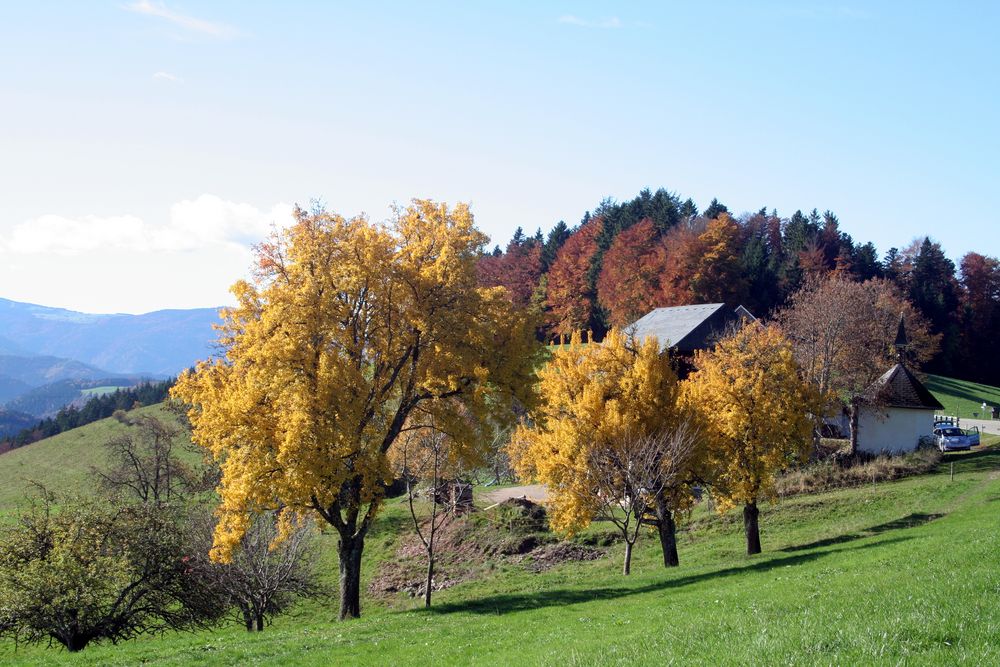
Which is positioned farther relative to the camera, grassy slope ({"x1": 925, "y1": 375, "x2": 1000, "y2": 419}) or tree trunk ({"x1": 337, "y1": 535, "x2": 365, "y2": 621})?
grassy slope ({"x1": 925, "y1": 375, "x2": 1000, "y2": 419})

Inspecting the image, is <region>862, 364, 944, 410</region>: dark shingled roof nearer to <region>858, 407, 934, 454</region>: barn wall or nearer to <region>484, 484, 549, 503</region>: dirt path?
<region>858, 407, 934, 454</region>: barn wall

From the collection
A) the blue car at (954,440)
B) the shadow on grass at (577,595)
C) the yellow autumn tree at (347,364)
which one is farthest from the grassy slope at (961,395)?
the yellow autumn tree at (347,364)

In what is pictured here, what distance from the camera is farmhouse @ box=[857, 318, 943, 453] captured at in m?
51.9

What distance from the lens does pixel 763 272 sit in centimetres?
9494

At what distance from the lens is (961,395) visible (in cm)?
8256

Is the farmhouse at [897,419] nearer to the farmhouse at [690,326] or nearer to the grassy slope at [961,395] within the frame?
the farmhouse at [690,326]

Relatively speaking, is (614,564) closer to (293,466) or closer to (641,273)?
(293,466)

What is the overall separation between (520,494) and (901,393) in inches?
1060

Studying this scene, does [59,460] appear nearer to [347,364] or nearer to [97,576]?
[97,576]

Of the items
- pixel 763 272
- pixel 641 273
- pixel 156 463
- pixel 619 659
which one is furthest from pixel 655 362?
pixel 763 272

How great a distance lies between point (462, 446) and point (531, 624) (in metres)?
6.95

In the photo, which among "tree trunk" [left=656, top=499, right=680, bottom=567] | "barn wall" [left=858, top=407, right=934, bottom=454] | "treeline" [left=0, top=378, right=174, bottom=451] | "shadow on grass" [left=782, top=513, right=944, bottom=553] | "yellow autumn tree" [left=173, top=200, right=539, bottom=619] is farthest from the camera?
"treeline" [left=0, top=378, right=174, bottom=451]

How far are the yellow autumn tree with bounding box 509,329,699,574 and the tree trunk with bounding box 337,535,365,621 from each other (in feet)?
26.4

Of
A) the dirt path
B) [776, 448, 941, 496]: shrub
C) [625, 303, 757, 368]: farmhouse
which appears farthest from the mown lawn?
[625, 303, 757, 368]: farmhouse
